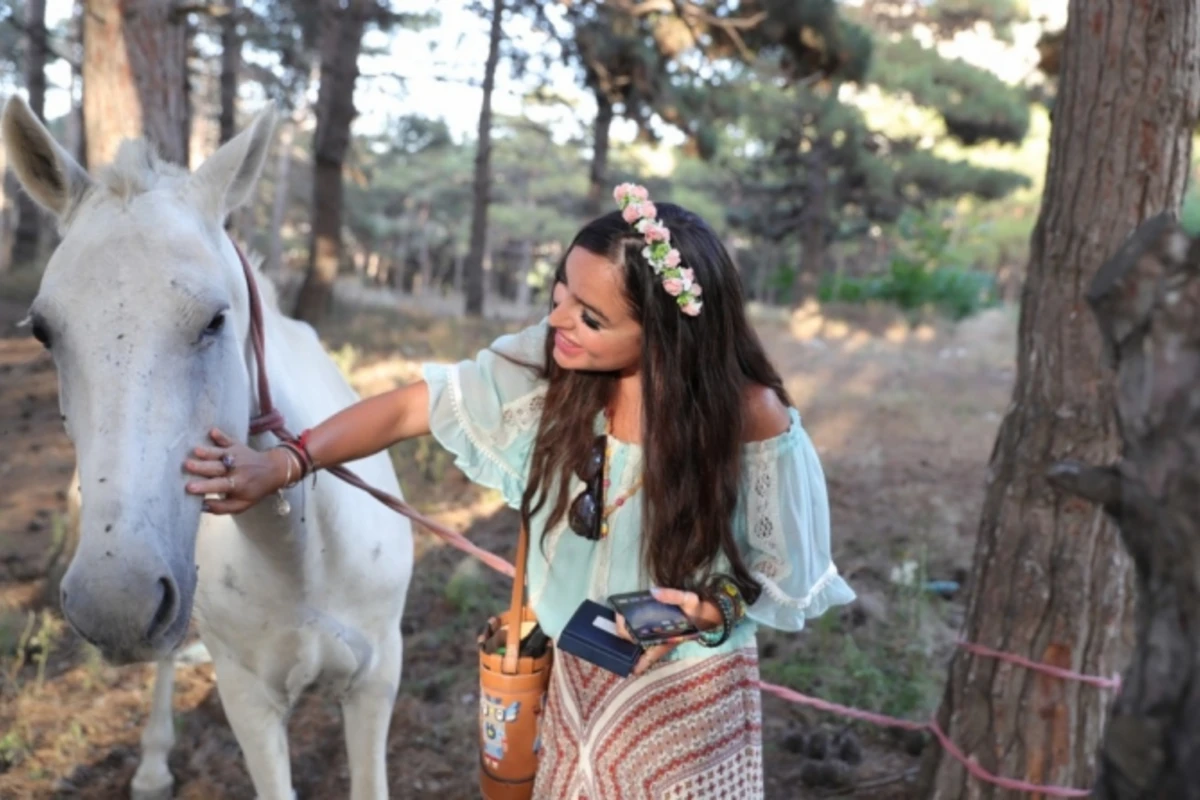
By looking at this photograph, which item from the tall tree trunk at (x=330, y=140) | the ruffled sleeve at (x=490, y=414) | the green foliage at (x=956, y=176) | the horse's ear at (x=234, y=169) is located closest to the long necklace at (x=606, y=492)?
the ruffled sleeve at (x=490, y=414)

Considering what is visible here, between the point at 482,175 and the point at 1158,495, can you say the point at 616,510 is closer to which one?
the point at 1158,495

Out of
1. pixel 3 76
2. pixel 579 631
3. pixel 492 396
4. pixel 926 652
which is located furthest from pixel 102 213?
pixel 3 76

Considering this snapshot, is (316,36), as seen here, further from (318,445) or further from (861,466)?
(318,445)

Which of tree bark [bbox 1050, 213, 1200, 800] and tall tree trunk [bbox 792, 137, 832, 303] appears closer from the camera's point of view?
tree bark [bbox 1050, 213, 1200, 800]

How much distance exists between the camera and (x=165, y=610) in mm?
1451

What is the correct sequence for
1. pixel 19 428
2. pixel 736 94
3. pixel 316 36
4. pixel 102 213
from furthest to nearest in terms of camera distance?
1. pixel 316 36
2. pixel 736 94
3. pixel 19 428
4. pixel 102 213

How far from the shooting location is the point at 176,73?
4.65m

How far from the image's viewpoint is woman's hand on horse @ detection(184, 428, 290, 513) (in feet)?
5.12

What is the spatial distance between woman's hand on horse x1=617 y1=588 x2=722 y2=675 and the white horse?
78 centimetres

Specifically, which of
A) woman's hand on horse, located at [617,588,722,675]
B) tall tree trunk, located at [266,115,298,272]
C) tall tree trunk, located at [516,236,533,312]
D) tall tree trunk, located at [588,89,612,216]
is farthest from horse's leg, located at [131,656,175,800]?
tall tree trunk, located at [516,236,533,312]

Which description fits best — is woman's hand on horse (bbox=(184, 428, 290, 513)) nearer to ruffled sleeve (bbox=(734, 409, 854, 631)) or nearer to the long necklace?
the long necklace

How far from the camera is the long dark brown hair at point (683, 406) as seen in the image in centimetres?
176

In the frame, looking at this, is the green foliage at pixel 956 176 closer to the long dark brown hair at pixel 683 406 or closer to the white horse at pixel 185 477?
the white horse at pixel 185 477

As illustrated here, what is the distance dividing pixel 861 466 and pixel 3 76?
24184 millimetres
